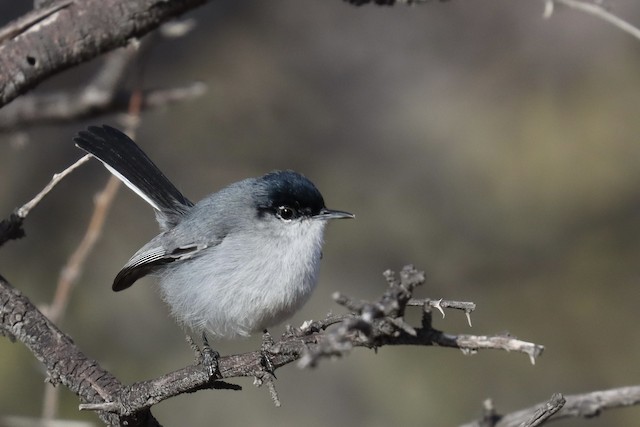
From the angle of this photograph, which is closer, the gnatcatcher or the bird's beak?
the gnatcatcher

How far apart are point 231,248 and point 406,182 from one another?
2.84 meters

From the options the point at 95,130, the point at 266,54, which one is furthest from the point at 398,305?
the point at 266,54

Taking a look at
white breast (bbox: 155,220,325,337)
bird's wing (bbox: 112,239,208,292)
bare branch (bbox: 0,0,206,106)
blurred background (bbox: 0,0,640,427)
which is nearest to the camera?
bare branch (bbox: 0,0,206,106)

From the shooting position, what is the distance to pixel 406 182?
591 cm

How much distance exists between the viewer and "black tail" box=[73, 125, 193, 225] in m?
3.31

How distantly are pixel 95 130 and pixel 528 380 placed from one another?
3.27m

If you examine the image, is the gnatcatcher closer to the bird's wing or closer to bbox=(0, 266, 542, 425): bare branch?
the bird's wing

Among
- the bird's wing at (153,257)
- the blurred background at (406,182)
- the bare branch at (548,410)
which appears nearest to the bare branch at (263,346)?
the bare branch at (548,410)

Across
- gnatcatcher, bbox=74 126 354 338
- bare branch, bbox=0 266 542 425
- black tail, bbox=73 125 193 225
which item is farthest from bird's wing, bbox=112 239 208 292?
bare branch, bbox=0 266 542 425

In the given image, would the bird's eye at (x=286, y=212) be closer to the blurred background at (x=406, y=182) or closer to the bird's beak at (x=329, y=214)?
the bird's beak at (x=329, y=214)

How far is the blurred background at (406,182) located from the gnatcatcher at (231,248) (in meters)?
1.76

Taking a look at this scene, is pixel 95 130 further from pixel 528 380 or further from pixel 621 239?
pixel 621 239

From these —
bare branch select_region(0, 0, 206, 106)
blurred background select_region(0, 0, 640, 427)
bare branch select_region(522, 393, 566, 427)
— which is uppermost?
bare branch select_region(0, 0, 206, 106)

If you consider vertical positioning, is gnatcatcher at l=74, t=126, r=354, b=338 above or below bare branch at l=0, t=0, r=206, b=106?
below
